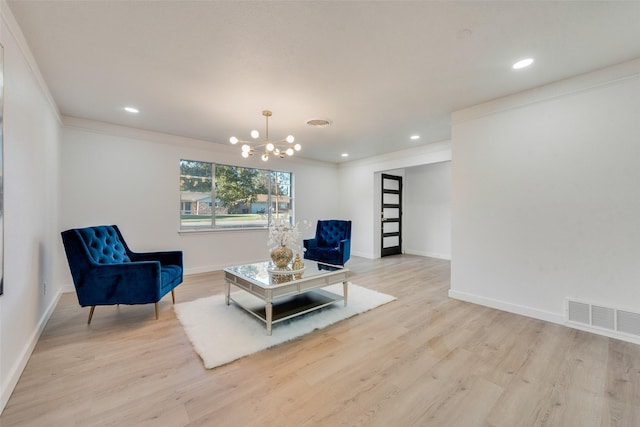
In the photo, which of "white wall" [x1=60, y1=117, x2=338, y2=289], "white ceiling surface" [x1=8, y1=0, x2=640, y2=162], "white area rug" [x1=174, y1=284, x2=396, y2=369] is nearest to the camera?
"white ceiling surface" [x1=8, y1=0, x2=640, y2=162]

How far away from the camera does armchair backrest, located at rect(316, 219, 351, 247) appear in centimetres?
514

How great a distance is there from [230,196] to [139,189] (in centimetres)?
154

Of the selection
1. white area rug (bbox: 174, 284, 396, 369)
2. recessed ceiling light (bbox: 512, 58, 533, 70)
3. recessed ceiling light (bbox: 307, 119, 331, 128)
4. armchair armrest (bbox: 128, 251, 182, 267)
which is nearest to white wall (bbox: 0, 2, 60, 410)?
armchair armrest (bbox: 128, 251, 182, 267)

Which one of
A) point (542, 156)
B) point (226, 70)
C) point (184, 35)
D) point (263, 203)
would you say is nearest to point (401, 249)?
point (263, 203)

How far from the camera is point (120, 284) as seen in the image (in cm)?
266

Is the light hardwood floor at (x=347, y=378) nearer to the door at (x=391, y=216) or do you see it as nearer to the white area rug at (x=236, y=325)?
the white area rug at (x=236, y=325)

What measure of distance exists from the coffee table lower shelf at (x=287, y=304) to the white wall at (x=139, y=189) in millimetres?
1983

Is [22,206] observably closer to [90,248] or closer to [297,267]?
[90,248]

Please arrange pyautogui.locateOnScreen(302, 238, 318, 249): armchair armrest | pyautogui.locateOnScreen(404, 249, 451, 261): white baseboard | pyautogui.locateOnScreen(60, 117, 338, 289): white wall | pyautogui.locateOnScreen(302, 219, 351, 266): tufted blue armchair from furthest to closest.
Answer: pyautogui.locateOnScreen(404, 249, 451, 261): white baseboard < pyautogui.locateOnScreen(302, 238, 318, 249): armchair armrest < pyautogui.locateOnScreen(302, 219, 351, 266): tufted blue armchair < pyautogui.locateOnScreen(60, 117, 338, 289): white wall

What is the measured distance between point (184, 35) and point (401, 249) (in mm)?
6586

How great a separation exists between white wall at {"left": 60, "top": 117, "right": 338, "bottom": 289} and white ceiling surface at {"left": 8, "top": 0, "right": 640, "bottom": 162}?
2.17 feet

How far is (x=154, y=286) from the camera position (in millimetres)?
2715

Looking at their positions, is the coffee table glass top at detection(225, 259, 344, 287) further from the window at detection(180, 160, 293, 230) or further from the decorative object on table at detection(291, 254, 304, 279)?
the window at detection(180, 160, 293, 230)

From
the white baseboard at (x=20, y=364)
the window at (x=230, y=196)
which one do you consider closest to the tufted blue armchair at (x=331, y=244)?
the window at (x=230, y=196)
